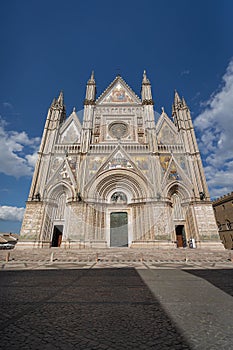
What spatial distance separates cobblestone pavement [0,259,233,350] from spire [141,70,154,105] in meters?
21.4

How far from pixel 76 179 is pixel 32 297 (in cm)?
1464

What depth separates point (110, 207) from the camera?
1769cm

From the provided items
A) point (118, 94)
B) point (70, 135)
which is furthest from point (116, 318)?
point (118, 94)

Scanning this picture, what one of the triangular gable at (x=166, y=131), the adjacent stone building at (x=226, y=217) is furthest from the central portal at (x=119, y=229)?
the adjacent stone building at (x=226, y=217)

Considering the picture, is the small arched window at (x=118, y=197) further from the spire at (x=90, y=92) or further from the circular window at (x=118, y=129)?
the spire at (x=90, y=92)

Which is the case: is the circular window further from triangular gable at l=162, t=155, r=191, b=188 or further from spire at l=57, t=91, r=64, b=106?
spire at l=57, t=91, r=64, b=106

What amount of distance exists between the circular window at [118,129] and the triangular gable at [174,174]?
21.3 feet

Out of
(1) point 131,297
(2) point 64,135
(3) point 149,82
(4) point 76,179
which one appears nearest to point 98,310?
(1) point 131,297

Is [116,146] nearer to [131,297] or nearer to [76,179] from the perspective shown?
[76,179]

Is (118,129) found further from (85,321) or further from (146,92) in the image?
(85,321)

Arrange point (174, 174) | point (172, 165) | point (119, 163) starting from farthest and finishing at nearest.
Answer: point (119, 163) < point (172, 165) < point (174, 174)

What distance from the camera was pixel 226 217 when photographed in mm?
25328

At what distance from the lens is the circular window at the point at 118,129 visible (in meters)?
20.8

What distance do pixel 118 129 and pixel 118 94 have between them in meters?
5.91
